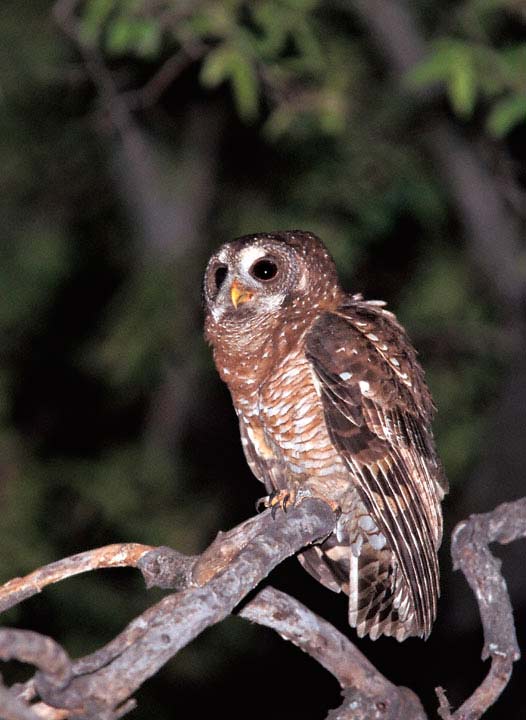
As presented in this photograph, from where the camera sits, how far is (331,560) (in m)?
4.02

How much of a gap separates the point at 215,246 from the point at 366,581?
4.92 metres

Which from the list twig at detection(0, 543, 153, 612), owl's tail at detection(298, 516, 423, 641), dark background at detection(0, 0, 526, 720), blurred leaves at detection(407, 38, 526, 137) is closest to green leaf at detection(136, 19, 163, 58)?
dark background at detection(0, 0, 526, 720)

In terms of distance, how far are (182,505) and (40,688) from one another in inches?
228

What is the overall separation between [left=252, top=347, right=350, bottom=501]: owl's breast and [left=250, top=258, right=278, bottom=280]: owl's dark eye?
0.35 m

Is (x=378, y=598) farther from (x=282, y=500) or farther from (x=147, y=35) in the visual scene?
(x=147, y=35)

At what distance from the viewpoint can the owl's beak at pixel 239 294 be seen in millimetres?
4113

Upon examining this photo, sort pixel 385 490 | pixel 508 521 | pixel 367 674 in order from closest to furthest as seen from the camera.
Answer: pixel 367 674 < pixel 508 521 < pixel 385 490

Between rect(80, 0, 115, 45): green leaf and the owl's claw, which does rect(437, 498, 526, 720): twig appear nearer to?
the owl's claw

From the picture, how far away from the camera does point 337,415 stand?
3.80 metres

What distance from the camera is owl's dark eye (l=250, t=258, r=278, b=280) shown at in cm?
408

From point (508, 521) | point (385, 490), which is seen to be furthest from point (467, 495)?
point (508, 521)

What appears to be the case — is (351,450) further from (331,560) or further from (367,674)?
(367,674)

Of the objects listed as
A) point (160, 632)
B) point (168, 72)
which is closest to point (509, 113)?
Result: point (168, 72)

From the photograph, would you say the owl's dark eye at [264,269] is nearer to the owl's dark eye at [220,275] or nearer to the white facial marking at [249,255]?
the white facial marking at [249,255]
